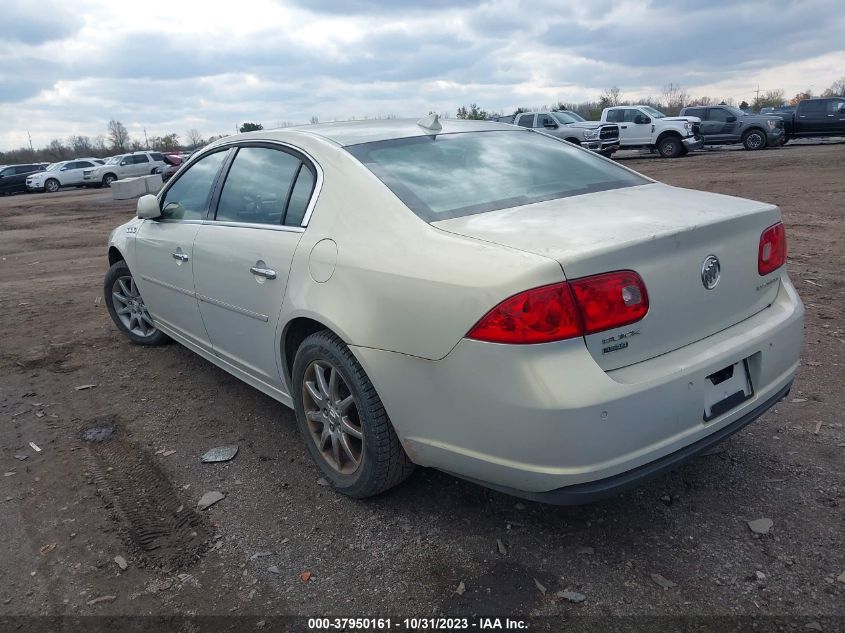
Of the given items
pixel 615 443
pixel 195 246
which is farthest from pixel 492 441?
pixel 195 246

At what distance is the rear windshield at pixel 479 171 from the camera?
2797 millimetres

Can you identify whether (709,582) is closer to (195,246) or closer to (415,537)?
(415,537)

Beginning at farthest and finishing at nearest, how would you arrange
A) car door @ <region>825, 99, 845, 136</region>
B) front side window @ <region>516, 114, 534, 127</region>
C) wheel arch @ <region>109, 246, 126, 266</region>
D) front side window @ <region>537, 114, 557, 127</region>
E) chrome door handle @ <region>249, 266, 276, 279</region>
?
front side window @ <region>516, 114, 534, 127</region>, front side window @ <region>537, 114, 557, 127</region>, car door @ <region>825, 99, 845, 136</region>, wheel arch @ <region>109, 246, 126, 266</region>, chrome door handle @ <region>249, 266, 276, 279</region>

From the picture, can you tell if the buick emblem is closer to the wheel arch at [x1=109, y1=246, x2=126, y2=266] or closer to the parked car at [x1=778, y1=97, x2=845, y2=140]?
the wheel arch at [x1=109, y1=246, x2=126, y2=266]

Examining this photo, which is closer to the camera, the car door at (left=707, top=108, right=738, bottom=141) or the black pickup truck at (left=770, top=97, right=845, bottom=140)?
the black pickup truck at (left=770, top=97, right=845, bottom=140)

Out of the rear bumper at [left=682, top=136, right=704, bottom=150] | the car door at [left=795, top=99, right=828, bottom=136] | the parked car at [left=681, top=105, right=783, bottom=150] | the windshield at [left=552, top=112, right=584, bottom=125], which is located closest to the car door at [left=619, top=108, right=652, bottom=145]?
the rear bumper at [left=682, top=136, right=704, bottom=150]

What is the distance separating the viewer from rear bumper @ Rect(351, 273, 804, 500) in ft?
7.02

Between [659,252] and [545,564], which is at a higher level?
[659,252]

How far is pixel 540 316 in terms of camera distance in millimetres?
2143

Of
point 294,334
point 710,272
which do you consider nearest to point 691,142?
point 710,272

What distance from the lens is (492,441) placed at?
89.7 inches

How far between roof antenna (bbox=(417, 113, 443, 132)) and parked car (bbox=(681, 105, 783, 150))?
80.7 feet

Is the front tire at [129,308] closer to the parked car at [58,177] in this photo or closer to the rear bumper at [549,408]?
the rear bumper at [549,408]

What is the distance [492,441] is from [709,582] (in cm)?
91
